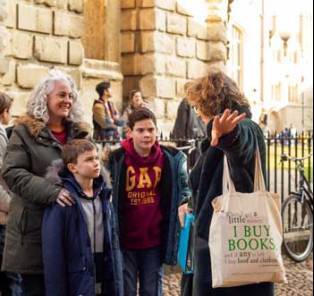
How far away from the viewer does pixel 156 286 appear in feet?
18.5

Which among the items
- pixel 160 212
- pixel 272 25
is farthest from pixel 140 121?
pixel 272 25

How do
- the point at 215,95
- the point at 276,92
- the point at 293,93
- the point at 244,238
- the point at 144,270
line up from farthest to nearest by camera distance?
the point at 293,93
the point at 276,92
the point at 144,270
the point at 215,95
the point at 244,238

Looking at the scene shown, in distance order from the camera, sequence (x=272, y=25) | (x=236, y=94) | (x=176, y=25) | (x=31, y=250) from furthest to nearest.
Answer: (x=272, y=25) → (x=176, y=25) → (x=31, y=250) → (x=236, y=94)

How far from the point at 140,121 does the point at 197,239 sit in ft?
4.31

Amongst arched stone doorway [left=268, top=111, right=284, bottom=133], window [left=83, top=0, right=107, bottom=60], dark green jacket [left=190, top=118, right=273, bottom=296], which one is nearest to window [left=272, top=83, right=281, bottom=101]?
arched stone doorway [left=268, top=111, right=284, bottom=133]

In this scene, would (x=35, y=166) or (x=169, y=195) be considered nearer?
(x=35, y=166)

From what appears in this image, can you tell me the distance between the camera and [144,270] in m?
5.63

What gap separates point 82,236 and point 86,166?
1.39 ft

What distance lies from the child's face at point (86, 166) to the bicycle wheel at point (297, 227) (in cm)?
516

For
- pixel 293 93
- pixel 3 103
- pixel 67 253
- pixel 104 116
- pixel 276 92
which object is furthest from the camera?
pixel 293 93

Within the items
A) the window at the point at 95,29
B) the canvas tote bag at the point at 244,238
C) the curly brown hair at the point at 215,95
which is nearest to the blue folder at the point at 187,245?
the canvas tote bag at the point at 244,238

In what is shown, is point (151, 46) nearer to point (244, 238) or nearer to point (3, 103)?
point (3, 103)

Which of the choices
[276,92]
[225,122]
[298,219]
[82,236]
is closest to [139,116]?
[82,236]

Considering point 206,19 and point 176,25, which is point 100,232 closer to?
point 176,25
